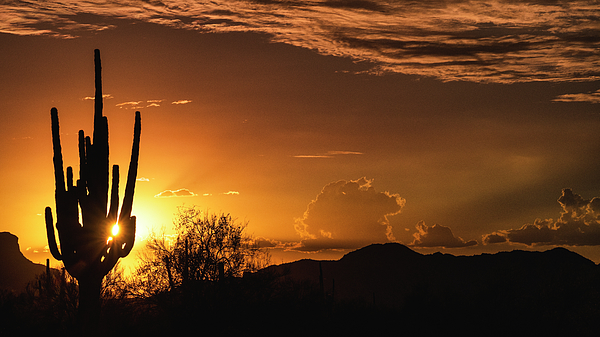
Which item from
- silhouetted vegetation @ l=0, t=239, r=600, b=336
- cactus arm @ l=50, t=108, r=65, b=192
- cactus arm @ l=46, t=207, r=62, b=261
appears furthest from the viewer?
silhouetted vegetation @ l=0, t=239, r=600, b=336

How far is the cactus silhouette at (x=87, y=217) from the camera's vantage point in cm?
1816

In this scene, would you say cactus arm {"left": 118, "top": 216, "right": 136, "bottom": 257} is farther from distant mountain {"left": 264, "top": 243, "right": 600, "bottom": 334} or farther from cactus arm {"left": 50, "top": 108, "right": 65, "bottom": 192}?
distant mountain {"left": 264, "top": 243, "right": 600, "bottom": 334}

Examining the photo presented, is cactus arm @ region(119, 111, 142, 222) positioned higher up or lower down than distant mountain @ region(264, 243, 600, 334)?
higher up

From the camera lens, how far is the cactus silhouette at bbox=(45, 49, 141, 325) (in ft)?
59.6

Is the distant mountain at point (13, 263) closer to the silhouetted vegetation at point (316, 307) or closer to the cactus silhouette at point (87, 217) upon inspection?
the silhouetted vegetation at point (316, 307)

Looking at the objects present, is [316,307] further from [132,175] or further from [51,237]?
[51,237]

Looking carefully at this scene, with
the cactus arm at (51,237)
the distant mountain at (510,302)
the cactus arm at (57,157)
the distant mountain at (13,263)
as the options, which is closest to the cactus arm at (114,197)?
the cactus arm at (57,157)

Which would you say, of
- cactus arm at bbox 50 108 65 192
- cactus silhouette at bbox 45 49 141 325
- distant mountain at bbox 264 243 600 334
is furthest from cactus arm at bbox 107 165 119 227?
distant mountain at bbox 264 243 600 334

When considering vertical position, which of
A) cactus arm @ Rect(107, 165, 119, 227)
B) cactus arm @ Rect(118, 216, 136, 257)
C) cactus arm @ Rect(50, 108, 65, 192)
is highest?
cactus arm @ Rect(50, 108, 65, 192)

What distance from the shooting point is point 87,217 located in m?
18.4

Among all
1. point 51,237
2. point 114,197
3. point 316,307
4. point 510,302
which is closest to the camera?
point 51,237

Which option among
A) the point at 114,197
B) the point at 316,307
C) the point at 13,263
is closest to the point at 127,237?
the point at 114,197

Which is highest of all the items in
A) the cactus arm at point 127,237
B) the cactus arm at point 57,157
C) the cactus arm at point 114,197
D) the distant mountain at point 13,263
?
the cactus arm at point 57,157

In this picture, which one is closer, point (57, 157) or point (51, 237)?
point (57, 157)
